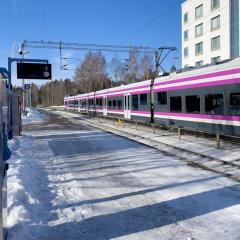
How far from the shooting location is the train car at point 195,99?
1538cm

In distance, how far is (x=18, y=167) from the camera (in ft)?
32.3

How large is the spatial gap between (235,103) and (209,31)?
3972cm

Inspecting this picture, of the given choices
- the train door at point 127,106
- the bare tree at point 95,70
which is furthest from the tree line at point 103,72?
the train door at point 127,106

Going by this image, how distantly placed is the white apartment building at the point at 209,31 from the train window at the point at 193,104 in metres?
28.5

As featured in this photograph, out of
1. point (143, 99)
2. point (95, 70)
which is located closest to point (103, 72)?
point (95, 70)

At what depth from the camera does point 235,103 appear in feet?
49.5

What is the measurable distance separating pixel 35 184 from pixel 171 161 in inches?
190

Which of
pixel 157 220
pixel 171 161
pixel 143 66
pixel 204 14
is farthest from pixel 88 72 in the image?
pixel 157 220

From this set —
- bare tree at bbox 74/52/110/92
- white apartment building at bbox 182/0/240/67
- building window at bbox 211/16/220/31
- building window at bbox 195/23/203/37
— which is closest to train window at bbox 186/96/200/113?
white apartment building at bbox 182/0/240/67

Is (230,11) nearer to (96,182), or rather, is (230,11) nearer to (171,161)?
(171,161)

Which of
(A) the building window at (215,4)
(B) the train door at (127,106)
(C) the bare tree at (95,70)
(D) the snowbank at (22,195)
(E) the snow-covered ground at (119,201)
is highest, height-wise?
(A) the building window at (215,4)

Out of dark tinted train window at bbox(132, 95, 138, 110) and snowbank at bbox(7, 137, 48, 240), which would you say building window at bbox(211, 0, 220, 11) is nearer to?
dark tinted train window at bbox(132, 95, 138, 110)

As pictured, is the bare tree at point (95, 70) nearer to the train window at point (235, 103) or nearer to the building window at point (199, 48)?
the building window at point (199, 48)

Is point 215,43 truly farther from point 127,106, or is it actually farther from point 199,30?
point 127,106
